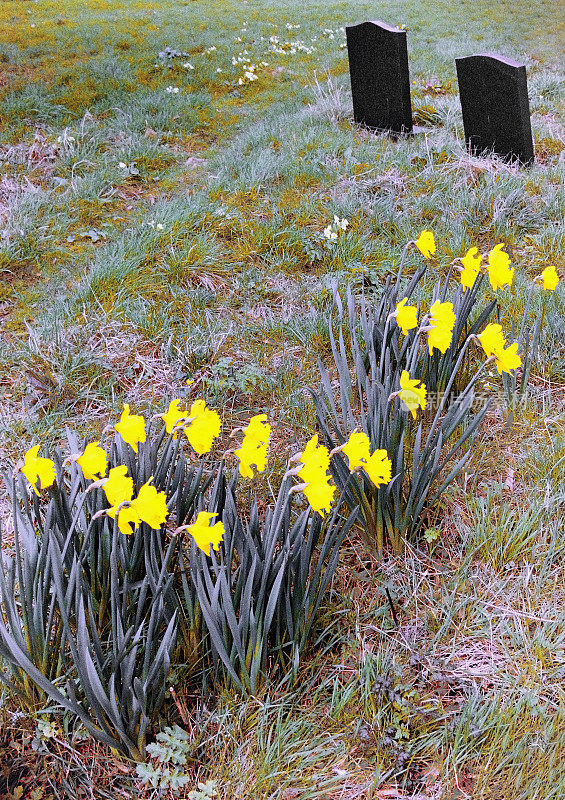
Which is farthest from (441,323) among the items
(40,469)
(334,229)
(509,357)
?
(334,229)

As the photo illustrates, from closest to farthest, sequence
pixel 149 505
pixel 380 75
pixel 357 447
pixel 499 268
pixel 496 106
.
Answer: pixel 149 505 → pixel 357 447 → pixel 499 268 → pixel 496 106 → pixel 380 75

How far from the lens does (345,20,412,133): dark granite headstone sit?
15.7 ft

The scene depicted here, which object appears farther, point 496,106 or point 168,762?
point 496,106

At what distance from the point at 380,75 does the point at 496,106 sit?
116 cm

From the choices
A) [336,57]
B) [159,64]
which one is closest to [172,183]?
[159,64]

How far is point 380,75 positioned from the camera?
5.00 m

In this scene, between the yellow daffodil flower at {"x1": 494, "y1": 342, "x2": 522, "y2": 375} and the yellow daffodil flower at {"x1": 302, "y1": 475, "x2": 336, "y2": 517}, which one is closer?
the yellow daffodil flower at {"x1": 302, "y1": 475, "x2": 336, "y2": 517}

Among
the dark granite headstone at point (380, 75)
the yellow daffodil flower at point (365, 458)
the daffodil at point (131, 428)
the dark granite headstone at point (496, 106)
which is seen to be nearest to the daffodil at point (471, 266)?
the yellow daffodil flower at point (365, 458)

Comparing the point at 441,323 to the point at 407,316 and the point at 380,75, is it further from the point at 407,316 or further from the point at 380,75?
the point at 380,75

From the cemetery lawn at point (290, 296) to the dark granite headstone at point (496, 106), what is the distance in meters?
0.19

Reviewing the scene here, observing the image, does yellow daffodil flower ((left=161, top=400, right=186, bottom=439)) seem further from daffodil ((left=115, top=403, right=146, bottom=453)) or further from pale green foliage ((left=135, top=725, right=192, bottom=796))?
pale green foliage ((left=135, top=725, right=192, bottom=796))

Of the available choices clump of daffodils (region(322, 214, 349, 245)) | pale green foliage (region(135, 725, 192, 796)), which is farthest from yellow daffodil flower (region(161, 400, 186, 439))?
clump of daffodils (region(322, 214, 349, 245))

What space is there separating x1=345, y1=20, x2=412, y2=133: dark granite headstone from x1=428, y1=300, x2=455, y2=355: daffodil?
400 centimetres

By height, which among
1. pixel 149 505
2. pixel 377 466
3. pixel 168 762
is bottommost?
pixel 168 762
